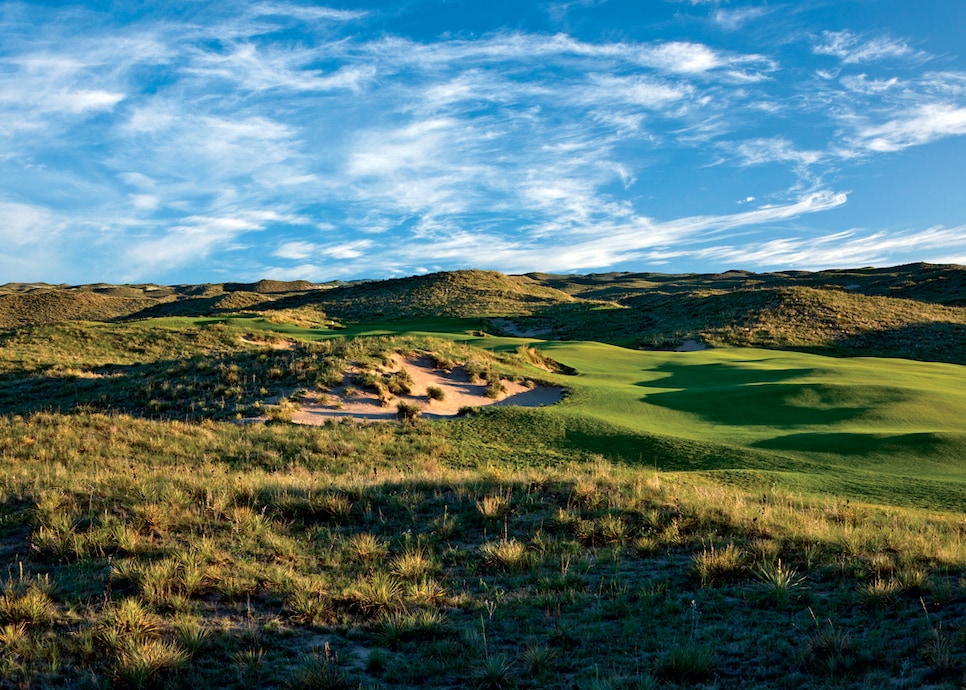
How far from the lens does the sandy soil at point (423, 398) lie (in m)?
17.5

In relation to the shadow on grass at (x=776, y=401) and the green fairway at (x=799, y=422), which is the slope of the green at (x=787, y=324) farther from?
the shadow on grass at (x=776, y=401)

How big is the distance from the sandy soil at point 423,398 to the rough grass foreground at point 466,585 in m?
8.30

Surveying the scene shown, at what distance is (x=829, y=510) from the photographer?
26.4 ft

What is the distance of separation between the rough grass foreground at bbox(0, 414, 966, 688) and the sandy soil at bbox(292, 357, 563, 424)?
8.30 meters

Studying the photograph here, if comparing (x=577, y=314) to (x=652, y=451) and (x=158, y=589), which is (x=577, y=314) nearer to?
(x=652, y=451)

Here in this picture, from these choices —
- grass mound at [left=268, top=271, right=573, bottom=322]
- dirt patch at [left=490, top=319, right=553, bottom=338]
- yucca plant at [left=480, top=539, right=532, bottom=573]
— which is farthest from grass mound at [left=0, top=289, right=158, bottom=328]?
yucca plant at [left=480, top=539, right=532, bottom=573]

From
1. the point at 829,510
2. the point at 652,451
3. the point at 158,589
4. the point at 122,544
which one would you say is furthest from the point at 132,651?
the point at 652,451

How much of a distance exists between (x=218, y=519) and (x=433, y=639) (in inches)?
148

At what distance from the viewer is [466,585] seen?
19.3 feet

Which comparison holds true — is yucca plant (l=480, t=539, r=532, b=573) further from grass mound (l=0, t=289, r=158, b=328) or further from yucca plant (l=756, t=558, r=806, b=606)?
grass mound (l=0, t=289, r=158, b=328)

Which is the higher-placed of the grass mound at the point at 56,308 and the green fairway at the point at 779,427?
the grass mound at the point at 56,308

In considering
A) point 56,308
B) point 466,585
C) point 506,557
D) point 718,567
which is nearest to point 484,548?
point 506,557

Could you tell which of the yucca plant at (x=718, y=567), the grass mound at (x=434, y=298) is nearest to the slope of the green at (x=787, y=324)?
the grass mound at (x=434, y=298)

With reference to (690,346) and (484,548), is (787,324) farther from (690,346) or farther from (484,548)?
(484,548)
